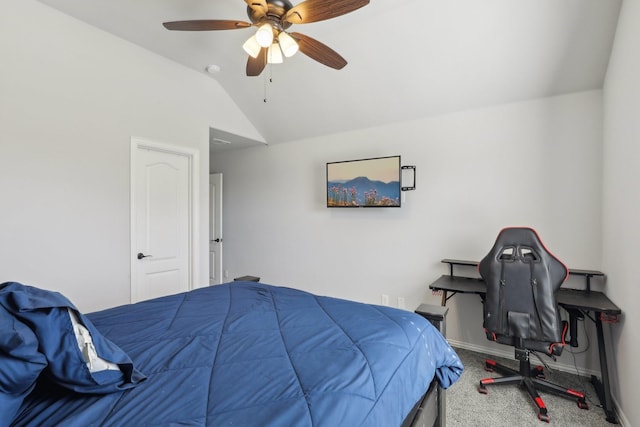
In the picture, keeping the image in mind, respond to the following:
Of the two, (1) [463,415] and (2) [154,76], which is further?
(2) [154,76]

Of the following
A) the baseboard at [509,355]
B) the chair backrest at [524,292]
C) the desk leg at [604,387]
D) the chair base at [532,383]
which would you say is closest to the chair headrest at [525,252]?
the chair backrest at [524,292]

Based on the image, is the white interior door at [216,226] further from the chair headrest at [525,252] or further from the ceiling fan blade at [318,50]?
the chair headrest at [525,252]

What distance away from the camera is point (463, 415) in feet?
6.71

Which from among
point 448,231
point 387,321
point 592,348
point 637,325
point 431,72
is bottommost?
point 592,348

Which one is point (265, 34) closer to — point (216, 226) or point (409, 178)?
point (409, 178)

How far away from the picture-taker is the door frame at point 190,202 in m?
2.91

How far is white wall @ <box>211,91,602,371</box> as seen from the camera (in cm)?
260

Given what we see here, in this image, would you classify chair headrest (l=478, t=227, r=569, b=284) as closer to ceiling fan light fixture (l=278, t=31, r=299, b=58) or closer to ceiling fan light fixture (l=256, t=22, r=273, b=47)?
ceiling fan light fixture (l=278, t=31, r=299, b=58)

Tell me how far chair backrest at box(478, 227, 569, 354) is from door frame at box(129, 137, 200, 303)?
2.97 m

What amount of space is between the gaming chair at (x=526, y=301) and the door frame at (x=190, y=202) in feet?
9.71

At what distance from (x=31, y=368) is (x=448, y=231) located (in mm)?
3145

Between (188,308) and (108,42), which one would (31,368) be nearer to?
(188,308)

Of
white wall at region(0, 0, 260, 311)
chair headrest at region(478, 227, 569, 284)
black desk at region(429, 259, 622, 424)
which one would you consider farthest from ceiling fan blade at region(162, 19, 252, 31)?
black desk at region(429, 259, 622, 424)

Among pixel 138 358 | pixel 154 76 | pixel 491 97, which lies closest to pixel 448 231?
pixel 491 97
